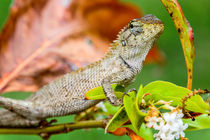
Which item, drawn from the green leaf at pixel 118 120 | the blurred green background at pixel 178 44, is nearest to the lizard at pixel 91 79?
the green leaf at pixel 118 120

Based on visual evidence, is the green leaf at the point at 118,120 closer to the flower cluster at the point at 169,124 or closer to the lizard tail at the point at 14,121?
the flower cluster at the point at 169,124

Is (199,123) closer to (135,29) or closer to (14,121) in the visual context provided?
(135,29)

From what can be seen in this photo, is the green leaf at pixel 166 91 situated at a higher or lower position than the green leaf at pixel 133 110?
higher

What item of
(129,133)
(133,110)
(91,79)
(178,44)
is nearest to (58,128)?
(91,79)

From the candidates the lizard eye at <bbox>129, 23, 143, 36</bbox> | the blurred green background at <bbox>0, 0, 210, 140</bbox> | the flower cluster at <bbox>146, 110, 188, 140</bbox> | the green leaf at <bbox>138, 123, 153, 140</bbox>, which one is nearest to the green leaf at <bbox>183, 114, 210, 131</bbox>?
the flower cluster at <bbox>146, 110, 188, 140</bbox>

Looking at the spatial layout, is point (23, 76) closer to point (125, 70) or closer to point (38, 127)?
point (38, 127)

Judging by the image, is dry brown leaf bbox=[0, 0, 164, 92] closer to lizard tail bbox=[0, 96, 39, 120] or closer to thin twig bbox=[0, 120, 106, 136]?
lizard tail bbox=[0, 96, 39, 120]
